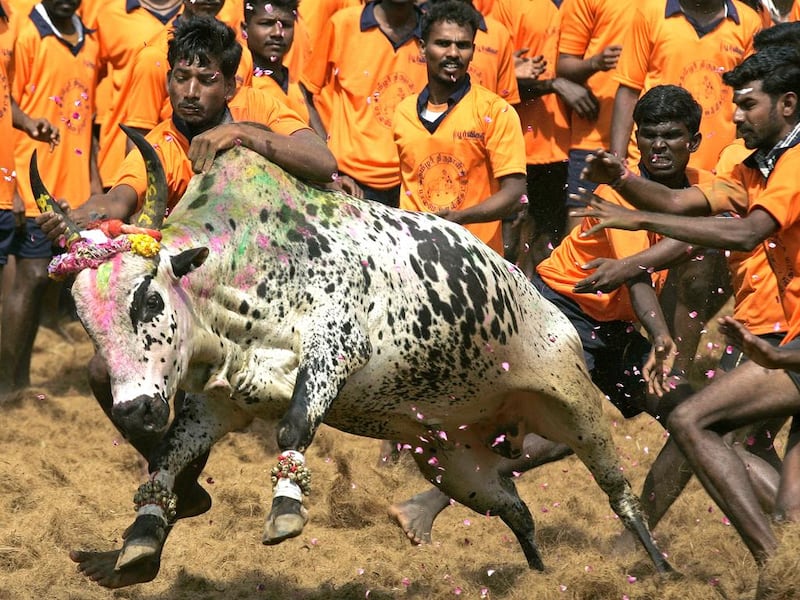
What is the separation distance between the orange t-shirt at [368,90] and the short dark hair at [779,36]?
6.61ft

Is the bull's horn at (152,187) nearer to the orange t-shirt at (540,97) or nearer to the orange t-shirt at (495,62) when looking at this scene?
the orange t-shirt at (495,62)

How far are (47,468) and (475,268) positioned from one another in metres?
3.01

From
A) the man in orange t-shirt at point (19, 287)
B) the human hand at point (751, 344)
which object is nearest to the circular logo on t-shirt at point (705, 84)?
the human hand at point (751, 344)

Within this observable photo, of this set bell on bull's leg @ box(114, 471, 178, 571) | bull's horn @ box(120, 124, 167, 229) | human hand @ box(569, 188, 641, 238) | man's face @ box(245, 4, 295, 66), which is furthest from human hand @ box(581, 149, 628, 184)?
man's face @ box(245, 4, 295, 66)

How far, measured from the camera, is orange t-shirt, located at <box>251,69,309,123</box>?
8.73 metres

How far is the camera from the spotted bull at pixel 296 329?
5.85 metres

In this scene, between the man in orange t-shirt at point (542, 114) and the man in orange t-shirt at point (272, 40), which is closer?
the man in orange t-shirt at point (272, 40)

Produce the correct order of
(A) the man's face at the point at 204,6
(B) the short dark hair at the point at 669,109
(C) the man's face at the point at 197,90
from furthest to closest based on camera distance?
(A) the man's face at the point at 204,6 → (B) the short dark hair at the point at 669,109 → (C) the man's face at the point at 197,90

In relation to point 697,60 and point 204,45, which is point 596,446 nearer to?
point 204,45

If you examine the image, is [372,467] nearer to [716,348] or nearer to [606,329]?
[606,329]

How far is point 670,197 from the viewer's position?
688 cm

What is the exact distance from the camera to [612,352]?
7.95m

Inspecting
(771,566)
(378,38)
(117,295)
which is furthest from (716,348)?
(117,295)

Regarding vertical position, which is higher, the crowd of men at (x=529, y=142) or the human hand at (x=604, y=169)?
the human hand at (x=604, y=169)
